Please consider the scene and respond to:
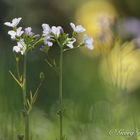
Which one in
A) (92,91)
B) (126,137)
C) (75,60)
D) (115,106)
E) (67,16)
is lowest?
(126,137)

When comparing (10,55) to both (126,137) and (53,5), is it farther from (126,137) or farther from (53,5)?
(53,5)

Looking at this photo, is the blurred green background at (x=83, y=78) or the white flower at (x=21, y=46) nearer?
the white flower at (x=21, y=46)

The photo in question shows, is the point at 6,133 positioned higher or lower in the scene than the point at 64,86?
lower

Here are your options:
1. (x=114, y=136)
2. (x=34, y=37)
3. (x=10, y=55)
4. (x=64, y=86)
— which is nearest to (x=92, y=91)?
(x=64, y=86)

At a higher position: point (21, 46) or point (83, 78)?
point (83, 78)

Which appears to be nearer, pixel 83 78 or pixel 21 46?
pixel 21 46

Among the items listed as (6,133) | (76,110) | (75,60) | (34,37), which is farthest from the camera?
(75,60)

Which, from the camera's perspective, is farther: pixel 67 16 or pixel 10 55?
pixel 67 16

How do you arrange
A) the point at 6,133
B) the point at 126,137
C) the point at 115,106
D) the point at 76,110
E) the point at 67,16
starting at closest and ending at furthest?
1. the point at 6,133
2. the point at 126,137
3. the point at 115,106
4. the point at 76,110
5. the point at 67,16
